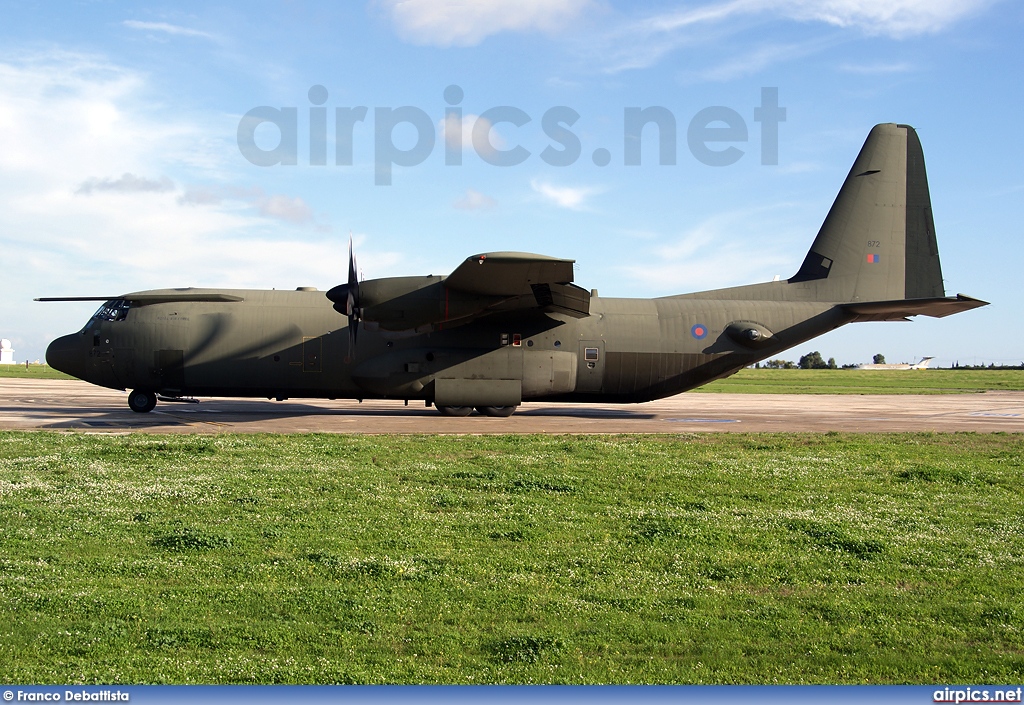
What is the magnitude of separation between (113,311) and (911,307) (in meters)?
25.5

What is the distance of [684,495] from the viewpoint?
11586 mm

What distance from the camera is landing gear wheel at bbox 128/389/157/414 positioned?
25.0 meters

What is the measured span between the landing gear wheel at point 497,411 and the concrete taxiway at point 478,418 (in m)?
0.46

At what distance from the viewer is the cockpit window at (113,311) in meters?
24.6

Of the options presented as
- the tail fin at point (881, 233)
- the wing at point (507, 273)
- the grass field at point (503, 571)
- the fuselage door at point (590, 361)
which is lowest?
the grass field at point (503, 571)

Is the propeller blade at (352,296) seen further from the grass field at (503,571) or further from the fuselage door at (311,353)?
the grass field at (503,571)

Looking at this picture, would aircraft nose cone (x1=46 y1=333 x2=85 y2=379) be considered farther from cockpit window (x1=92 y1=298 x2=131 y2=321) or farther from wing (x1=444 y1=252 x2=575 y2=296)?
wing (x1=444 y1=252 x2=575 y2=296)

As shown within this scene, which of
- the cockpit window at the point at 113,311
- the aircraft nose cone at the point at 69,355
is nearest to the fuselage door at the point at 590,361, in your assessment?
the cockpit window at the point at 113,311

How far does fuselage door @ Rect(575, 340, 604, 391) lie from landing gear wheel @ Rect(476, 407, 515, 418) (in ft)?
8.53

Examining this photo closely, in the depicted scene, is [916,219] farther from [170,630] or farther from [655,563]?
[170,630]

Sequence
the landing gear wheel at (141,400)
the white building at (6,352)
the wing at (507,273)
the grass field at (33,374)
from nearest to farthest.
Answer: the wing at (507,273)
the landing gear wheel at (141,400)
the grass field at (33,374)
the white building at (6,352)

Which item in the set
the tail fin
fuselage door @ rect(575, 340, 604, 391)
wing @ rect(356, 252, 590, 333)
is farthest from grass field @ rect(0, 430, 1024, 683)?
the tail fin

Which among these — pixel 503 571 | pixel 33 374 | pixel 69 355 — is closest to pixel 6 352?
pixel 33 374

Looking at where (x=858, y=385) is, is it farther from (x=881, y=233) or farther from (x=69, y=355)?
(x=69, y=355)
